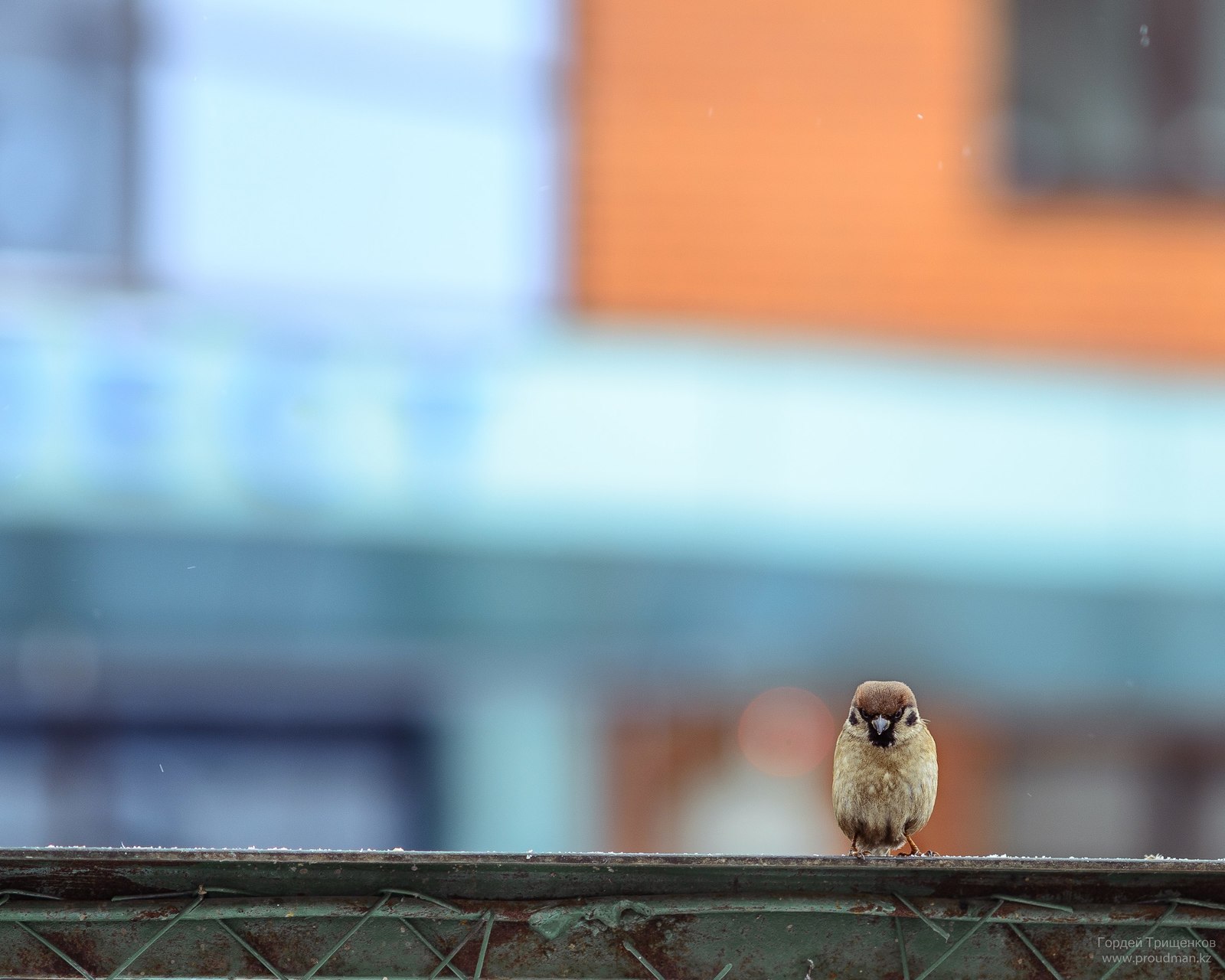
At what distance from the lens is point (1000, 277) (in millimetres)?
8883

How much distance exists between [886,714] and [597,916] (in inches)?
Answer: 40.1

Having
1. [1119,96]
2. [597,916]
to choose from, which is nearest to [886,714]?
[597,916]

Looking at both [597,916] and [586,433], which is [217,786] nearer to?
[586,433]

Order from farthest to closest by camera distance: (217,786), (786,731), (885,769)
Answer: (786,731), (217,786), (885,769)

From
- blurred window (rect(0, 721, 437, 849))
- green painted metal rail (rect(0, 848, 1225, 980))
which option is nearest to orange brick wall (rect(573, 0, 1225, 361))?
blurred window (rect(0, 721, 437, 849))

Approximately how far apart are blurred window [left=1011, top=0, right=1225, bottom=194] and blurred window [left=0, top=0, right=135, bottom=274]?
4577mm

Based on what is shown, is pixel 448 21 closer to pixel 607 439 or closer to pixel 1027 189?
pixel 607 439

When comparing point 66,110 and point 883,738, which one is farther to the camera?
point 66,110

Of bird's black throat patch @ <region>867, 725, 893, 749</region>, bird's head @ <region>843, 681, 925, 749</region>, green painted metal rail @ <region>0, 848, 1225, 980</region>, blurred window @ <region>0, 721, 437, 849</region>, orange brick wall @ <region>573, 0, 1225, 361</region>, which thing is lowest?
blurred window @ <region>0, 721, 437, 849</region>

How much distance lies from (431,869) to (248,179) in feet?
20.2

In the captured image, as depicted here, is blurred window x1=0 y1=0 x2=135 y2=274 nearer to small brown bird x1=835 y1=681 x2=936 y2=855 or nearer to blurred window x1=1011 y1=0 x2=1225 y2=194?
blurred window x1=1011 y1=0 x2=1225 y2=194

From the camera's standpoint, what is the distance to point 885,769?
3406 millimetres

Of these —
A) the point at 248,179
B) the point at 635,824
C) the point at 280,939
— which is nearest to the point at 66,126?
the point at 248,179

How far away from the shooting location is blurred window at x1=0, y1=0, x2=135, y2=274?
8.12 m
